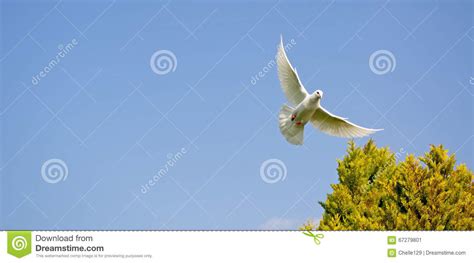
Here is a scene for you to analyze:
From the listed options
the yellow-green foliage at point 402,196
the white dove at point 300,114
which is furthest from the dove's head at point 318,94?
the yellow-green foliage at point 402,196

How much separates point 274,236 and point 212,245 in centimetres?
104

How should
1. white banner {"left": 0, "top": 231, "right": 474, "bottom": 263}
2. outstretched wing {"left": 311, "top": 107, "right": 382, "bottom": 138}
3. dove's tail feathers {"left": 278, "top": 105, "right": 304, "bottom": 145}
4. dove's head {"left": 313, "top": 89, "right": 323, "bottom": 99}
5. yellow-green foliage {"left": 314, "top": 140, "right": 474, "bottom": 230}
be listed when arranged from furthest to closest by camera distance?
yellow-green foliage {"left": 314, "top": 140, "right": 474, "bottom": 230}
outstretched wing {"left": 311, "top": 107, "right": 382, "bottom": 138}
dove's tail feathers {"left": 278, "top": 105, "right": 304, "bottom": 145}
dove's head {"left": 313, "top": 89, "right": 323, "bottom": 99}
white banner {"left": 0, "top": 231, "right": 474, "bottom": 263}

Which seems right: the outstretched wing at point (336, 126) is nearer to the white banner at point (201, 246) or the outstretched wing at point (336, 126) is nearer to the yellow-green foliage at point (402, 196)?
the yellow-green foliage at point (402, 196)

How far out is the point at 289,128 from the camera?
56.5 ft

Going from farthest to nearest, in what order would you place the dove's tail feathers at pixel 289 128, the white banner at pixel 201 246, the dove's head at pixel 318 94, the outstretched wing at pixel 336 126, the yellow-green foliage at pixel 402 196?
the yellow-green foliage at pixel 402 196 < the outstretched wing at pixel 336 126 < the dove's tail feathers at pixel 289 128 < the dove's head at pixel 318 94 < the white banner at pixel 201 246

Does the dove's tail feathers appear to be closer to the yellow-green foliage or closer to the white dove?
the white dove

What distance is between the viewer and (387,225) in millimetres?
19156

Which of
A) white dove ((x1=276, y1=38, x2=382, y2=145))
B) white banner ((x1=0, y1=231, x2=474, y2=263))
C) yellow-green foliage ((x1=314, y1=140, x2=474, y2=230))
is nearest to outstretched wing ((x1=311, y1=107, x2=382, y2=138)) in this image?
white dove ((x1=276, y1=38, x2=382, y2=145))

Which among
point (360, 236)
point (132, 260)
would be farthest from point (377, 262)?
point (132, 260)

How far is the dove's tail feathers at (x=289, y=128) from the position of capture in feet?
55.7

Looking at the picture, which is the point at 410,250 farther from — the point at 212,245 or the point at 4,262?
the point at 4,262

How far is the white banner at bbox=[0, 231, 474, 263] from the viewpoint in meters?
11.7

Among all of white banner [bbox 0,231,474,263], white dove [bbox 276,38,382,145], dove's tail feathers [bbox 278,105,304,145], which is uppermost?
white dove [bbox 276,38,382,145]

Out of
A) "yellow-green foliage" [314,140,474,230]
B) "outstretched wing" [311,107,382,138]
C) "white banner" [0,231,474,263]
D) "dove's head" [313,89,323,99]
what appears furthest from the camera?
"yellow-green foliage" [314,140,474,230]
